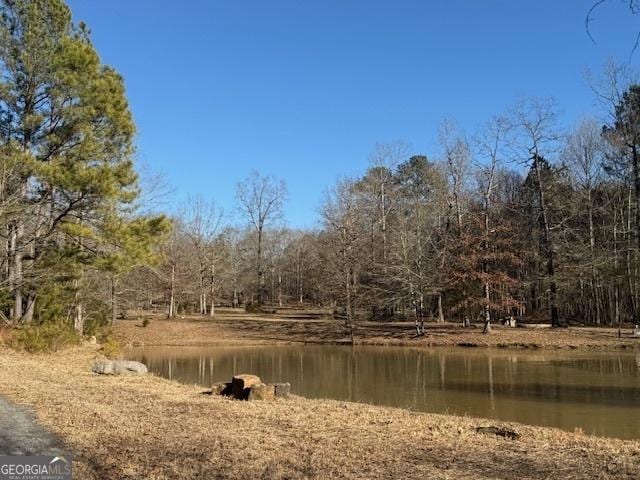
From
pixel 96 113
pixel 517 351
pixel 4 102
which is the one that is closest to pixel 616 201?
pixel 517 351

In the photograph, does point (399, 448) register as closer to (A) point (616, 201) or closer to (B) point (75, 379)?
(B) point (75, 379)

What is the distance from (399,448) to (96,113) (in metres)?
16.1

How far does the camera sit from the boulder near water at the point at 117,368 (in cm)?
1489

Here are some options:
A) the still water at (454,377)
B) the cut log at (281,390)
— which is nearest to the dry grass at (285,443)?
the cut log at (281,390)

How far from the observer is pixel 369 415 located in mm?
10133

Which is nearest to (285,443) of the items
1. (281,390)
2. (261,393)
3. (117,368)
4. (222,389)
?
(261,393)

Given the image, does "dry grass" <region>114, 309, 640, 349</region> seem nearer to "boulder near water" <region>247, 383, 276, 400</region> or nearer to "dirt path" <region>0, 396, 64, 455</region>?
"boulder near water" <region>247, 383, 276, 400</region>

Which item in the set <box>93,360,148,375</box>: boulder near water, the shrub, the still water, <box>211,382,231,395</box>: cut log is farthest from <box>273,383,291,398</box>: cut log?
the shrub

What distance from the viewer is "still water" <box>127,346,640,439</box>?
529 inches

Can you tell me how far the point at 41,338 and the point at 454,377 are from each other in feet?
44.1

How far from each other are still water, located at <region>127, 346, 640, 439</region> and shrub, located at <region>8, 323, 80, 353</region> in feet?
11.7

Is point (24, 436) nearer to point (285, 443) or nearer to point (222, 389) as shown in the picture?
point (285, 443)

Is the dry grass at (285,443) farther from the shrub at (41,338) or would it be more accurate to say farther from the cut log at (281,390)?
the shrub at (41,338)

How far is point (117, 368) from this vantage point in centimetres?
1514
